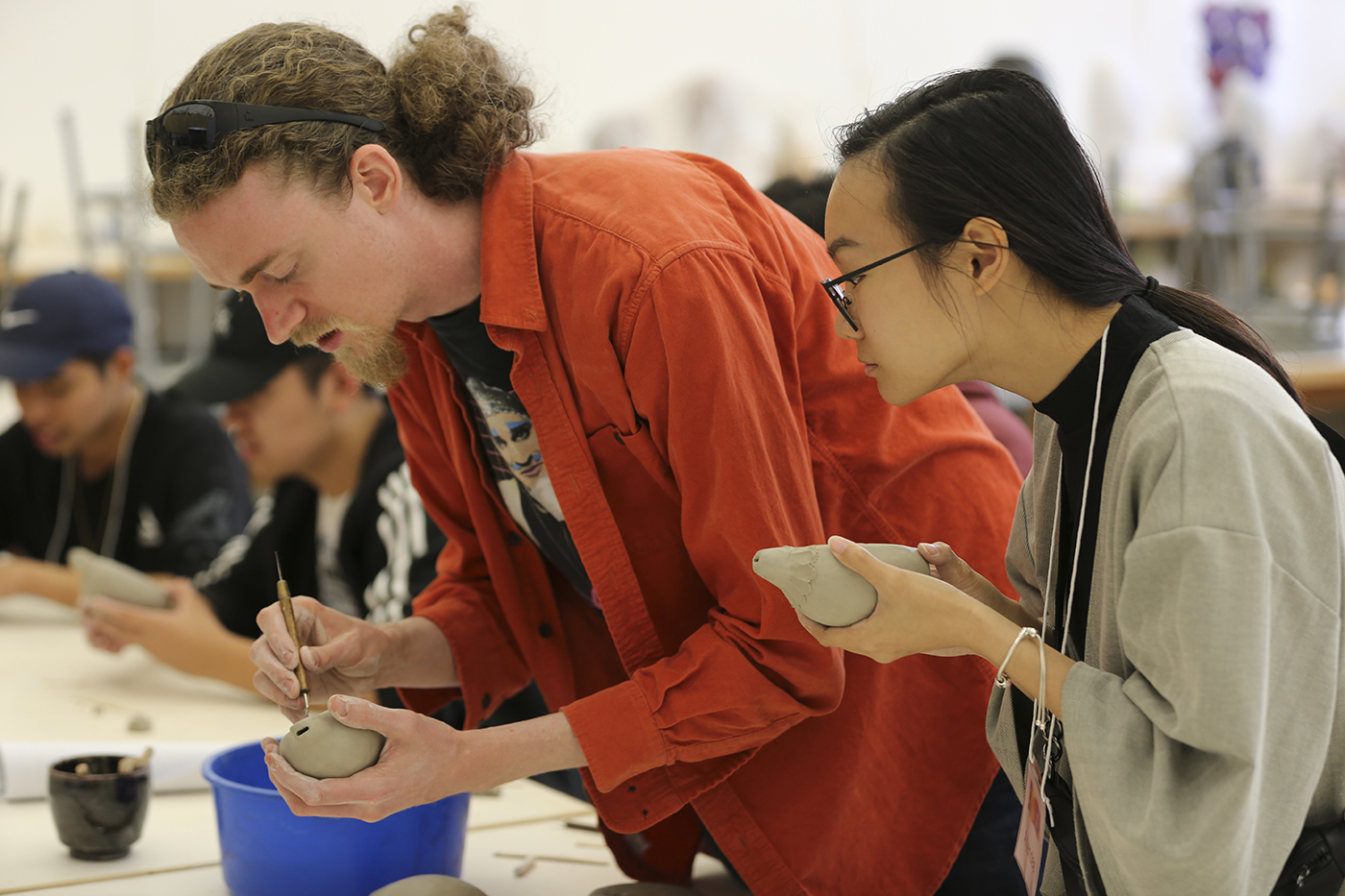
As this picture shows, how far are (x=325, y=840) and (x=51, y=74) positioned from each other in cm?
614

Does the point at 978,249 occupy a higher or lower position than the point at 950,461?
higher

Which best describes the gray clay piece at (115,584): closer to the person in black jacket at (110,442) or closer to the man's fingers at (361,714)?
the person in black jacket at (110,442)

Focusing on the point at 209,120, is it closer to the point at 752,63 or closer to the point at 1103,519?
the point at 1103,519

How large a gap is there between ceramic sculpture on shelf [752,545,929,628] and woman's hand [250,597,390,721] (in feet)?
1.77

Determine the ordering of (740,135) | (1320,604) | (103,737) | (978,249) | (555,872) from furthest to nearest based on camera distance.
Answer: (740,135)
(103,737)
(555,872)
(978,249)
(1320,604)

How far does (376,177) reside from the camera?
1.14 metres

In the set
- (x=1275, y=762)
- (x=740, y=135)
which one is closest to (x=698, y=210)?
(x=1275, y=762)

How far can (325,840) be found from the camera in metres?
1.22

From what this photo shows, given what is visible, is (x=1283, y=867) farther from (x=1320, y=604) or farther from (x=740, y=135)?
(x=740, y=135)

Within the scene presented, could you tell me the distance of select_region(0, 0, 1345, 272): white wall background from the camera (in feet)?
20.0

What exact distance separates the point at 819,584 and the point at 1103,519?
8.8 inches

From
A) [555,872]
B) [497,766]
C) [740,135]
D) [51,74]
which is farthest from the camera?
[740,135]

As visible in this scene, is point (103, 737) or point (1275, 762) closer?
point (1275, 762)

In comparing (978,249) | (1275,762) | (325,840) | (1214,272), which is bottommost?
(1214,272)
